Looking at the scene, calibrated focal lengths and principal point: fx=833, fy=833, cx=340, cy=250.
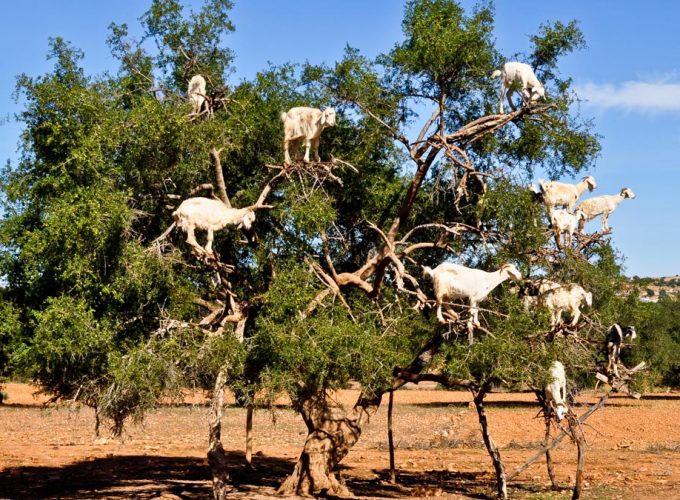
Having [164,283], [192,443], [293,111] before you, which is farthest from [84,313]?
[192,443]

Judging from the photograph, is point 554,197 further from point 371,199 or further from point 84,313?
point 84,313

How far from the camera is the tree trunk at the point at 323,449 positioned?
50.1 ft

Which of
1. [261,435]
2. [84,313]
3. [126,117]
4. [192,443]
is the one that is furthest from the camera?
[261,435]

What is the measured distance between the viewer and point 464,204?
647 inches

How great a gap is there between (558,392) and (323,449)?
14.3ft

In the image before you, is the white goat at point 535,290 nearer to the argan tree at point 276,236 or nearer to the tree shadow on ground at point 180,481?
the argan tree at point 276,236

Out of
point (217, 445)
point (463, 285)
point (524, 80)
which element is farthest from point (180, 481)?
point (524, 80)

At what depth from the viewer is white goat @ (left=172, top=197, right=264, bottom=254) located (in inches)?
508

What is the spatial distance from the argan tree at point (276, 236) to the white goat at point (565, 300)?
27cm

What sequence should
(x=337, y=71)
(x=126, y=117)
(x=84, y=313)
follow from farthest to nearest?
(x=337, y=71)
(x=126, y=117)
(x=84, y=313)

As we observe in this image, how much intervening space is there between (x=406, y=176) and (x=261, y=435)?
49.7ft

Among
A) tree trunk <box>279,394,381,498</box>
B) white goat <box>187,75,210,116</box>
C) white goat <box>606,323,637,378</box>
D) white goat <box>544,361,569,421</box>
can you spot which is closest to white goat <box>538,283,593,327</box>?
white goat <box>606,323,637,378</box>

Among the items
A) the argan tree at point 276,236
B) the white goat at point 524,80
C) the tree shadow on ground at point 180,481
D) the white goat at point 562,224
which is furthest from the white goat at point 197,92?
the tree shadow on ground at point 180,481

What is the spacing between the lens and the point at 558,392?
47.3 feet
